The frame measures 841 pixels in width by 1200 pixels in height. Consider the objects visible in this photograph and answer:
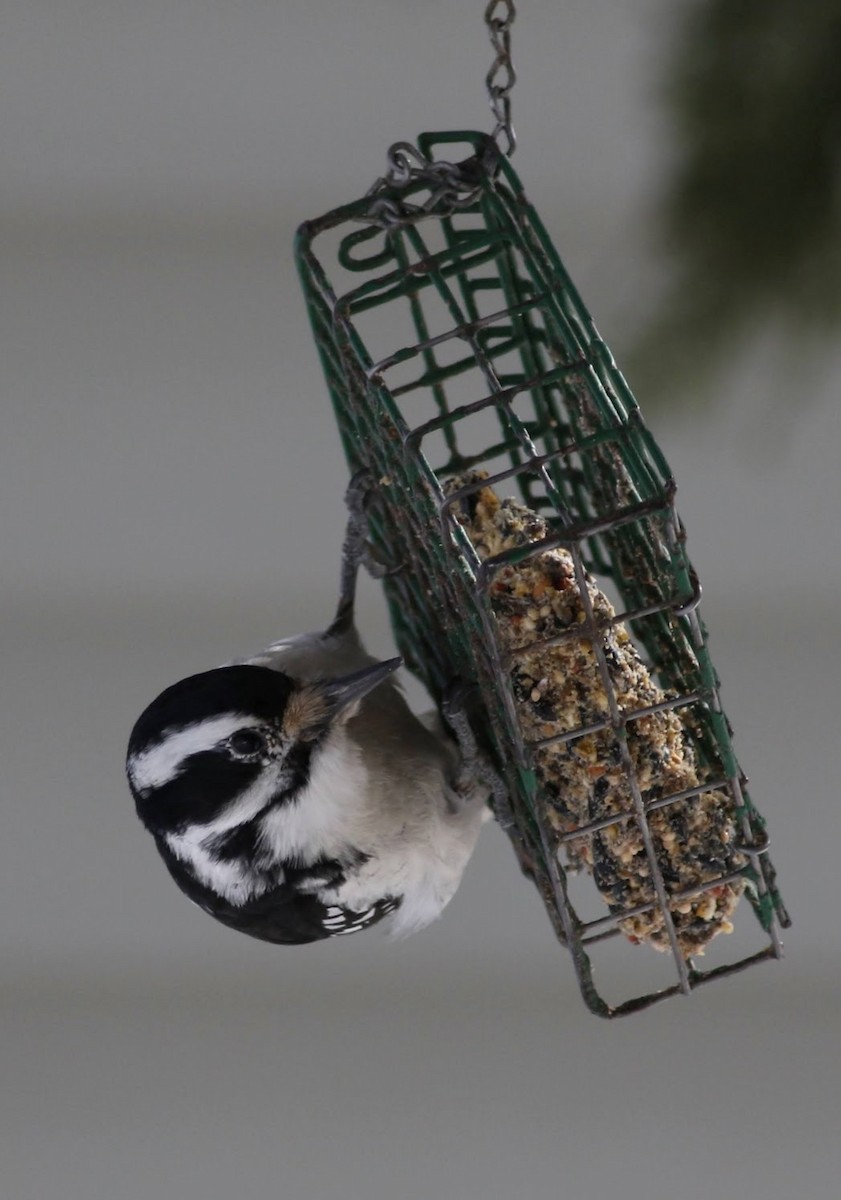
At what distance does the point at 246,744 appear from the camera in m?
1.85

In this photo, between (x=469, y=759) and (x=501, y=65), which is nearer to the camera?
(x=501, y=65)

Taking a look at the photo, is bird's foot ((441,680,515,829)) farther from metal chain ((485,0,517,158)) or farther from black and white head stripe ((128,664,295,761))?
metal chain ((485,0,517,158))

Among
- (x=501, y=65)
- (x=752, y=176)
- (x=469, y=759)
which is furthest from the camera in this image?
(x=469, y=759)

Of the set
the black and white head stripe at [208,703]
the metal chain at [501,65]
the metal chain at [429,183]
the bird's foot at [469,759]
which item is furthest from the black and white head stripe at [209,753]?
the metal chain at [501,65]

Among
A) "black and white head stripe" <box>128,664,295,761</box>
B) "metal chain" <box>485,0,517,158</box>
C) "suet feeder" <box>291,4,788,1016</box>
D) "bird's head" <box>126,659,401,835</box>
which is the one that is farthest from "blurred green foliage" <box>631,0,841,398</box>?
"black and white head stripe" <box>128,664,295,761</box>

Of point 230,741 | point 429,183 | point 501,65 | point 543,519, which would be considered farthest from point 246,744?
point 501,65

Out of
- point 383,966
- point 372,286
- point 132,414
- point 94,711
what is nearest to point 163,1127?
point 383,966

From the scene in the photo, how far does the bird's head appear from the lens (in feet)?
5.94

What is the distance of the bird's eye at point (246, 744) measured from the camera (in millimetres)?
1839

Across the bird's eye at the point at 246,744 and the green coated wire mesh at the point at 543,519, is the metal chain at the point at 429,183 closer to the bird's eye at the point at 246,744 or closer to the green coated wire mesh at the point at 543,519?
the green coated wire mesh at the point at 543,519

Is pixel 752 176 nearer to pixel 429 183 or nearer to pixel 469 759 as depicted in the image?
pixel 429 183

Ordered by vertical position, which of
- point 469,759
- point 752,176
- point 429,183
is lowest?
point 469,759

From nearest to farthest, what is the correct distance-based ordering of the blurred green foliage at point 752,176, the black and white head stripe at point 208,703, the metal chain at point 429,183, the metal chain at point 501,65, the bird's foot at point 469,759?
the blurred green foliage at point 752,176, the metal chain at point 501,65, the metal chain at point 429,183, the black and white head stripe at point 208,703, the bird's foot at point 469,759

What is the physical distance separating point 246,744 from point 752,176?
3.35 feet
